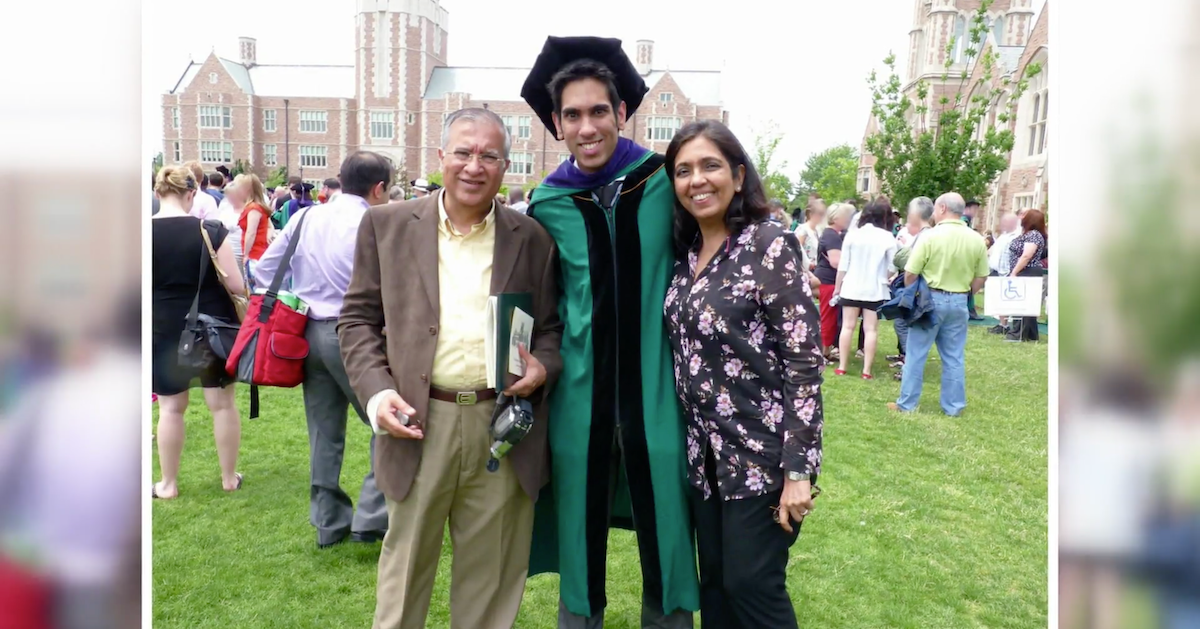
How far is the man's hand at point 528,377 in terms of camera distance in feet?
7.72

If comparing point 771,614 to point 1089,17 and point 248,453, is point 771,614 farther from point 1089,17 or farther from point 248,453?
point 248,453

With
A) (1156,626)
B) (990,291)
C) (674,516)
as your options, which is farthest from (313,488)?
(990,291)

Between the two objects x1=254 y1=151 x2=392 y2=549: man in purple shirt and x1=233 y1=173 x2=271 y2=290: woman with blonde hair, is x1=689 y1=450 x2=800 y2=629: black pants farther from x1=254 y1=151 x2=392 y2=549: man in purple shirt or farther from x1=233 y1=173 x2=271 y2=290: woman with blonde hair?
x1=233 y1=173 x2=271 y2=290: woman with blonde hair

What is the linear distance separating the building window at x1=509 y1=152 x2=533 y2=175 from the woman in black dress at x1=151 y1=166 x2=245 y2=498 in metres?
61.1

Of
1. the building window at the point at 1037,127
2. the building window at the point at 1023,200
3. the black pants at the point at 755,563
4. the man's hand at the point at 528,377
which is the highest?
the building window at the point at 1037,127

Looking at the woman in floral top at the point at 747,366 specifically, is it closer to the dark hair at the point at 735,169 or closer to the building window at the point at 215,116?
the dark hair at the point at 735,169

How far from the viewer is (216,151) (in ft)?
208

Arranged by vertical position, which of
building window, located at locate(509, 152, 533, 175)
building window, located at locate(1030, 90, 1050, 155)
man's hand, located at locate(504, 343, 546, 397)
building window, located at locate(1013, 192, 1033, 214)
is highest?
building window, located at locate(509, 152, 533, 175)

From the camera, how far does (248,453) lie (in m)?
5.73

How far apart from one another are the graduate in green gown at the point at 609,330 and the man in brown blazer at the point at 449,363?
11cm

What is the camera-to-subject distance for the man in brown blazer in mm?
2352

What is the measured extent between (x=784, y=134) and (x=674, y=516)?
4154 centimetres

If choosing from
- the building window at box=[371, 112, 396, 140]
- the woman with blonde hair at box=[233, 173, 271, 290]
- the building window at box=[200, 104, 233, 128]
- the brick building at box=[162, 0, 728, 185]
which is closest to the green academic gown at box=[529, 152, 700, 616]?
the woman with blonde hair at box=[233, 173, 271, 290]

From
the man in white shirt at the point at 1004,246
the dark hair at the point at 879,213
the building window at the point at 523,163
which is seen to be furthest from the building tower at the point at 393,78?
the dark hair at the point at 879,213
